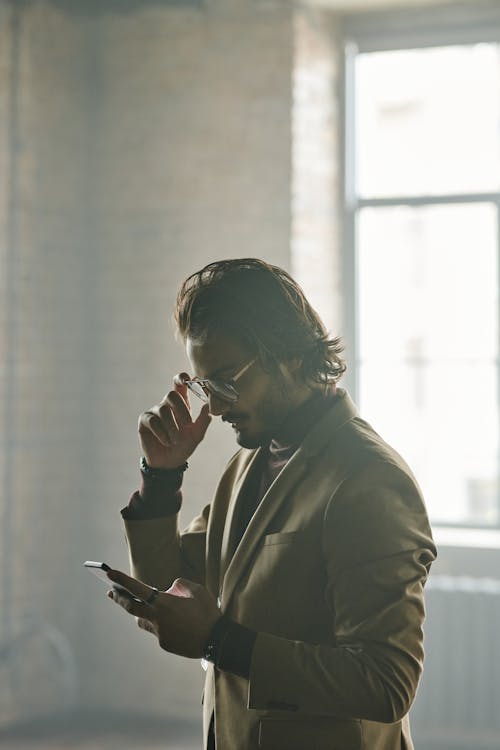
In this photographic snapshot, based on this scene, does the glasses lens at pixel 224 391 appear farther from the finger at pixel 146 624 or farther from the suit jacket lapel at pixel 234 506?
the finger at pixel 146 624

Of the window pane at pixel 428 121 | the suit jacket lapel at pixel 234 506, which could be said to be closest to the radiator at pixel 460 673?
the window pane at pixel 428 121

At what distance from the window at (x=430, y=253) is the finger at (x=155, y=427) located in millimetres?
3148

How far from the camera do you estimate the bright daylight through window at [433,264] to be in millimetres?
4762

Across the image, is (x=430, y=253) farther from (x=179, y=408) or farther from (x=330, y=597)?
(x=330, y=597)

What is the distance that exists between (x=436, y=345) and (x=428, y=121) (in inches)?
43.4

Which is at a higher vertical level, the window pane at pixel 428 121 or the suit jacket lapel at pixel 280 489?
the window pane at pixel 428 121

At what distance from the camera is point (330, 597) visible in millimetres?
1483

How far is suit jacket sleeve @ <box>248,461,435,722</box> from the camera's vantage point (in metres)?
1.37

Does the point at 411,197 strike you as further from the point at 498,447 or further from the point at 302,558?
the point at 302,558

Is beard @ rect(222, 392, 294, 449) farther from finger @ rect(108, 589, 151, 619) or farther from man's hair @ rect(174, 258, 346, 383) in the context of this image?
finger @ rect(108, 589, 151, 619)

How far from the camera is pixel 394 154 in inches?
193

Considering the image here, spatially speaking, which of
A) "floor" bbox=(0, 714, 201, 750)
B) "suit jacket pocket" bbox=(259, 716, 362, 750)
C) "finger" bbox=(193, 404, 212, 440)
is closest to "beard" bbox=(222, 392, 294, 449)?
"finger" bbox=(193, 404, 212, 440)

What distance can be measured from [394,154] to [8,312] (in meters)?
2.03

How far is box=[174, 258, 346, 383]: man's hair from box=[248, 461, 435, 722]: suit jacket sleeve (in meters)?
0.30
